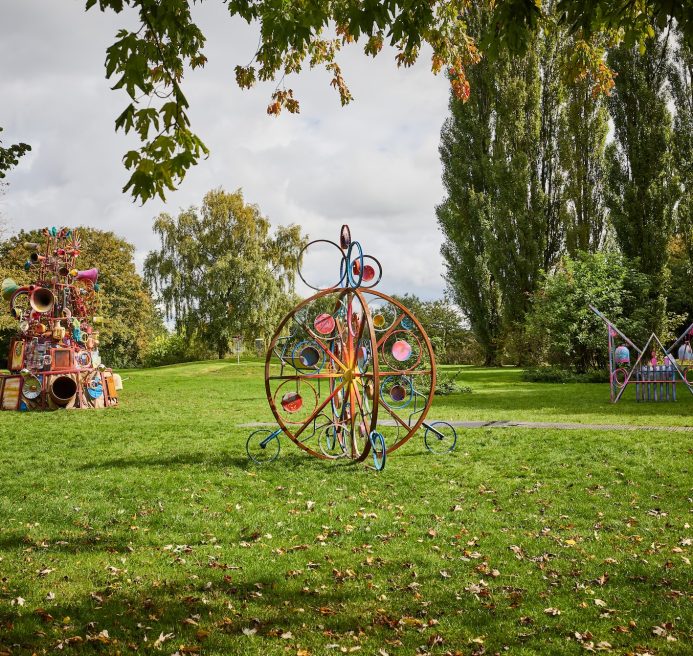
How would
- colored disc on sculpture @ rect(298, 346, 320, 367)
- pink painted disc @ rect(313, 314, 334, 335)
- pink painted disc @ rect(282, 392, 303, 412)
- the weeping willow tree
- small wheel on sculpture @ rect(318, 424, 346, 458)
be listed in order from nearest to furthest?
pink painted disc @ rect(313, 314, 334, 335) < pink painted disc @ rect(282, 392, 303, 412) < colored disc on sculpture @ rect(298, 346, 320, 367) < small wheel on sculpture @ rect(318, 424, 346, 458) < the weeping willow tree

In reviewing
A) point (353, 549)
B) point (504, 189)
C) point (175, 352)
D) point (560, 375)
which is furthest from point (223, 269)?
point (353, 549)

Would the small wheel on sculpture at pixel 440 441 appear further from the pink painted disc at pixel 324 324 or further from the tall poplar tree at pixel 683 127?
the tall poplar tree at pixel 683 127

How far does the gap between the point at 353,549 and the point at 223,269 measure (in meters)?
31.8

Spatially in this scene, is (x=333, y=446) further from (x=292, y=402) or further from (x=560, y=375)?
(x=560, y=375)

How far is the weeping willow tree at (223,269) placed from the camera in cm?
3631

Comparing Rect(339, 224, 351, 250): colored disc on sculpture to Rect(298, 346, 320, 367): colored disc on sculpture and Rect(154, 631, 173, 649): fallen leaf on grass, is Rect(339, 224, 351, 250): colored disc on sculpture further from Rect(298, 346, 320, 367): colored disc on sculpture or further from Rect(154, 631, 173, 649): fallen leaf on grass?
Rect(154, 631, 173, 649): fallen leaf on grass

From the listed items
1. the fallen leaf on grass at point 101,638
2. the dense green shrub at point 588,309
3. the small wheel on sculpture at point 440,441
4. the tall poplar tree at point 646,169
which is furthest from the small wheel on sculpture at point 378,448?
the tall poplar tree at point 646,169

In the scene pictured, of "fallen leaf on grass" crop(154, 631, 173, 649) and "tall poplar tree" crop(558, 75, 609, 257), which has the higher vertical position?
"tall poplar tree" crop(558, 75, 609, 257)

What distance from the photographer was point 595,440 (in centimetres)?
962

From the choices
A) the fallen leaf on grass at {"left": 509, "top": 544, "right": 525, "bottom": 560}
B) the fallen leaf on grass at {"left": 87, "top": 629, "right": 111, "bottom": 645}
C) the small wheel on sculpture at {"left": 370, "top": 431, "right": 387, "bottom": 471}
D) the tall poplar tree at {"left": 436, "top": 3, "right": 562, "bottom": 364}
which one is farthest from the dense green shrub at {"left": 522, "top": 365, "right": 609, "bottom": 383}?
the fallen leaf on grass at {"left": 87, "top": 629, "right": 111, "bottom": 645}

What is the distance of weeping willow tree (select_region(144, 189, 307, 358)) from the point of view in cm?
3631

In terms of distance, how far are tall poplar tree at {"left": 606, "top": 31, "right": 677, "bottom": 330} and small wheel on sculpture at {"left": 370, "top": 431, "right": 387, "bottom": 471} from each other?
67.0 ft

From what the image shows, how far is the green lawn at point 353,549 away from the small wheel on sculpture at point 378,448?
161 millimetres

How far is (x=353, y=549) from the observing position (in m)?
5.29
